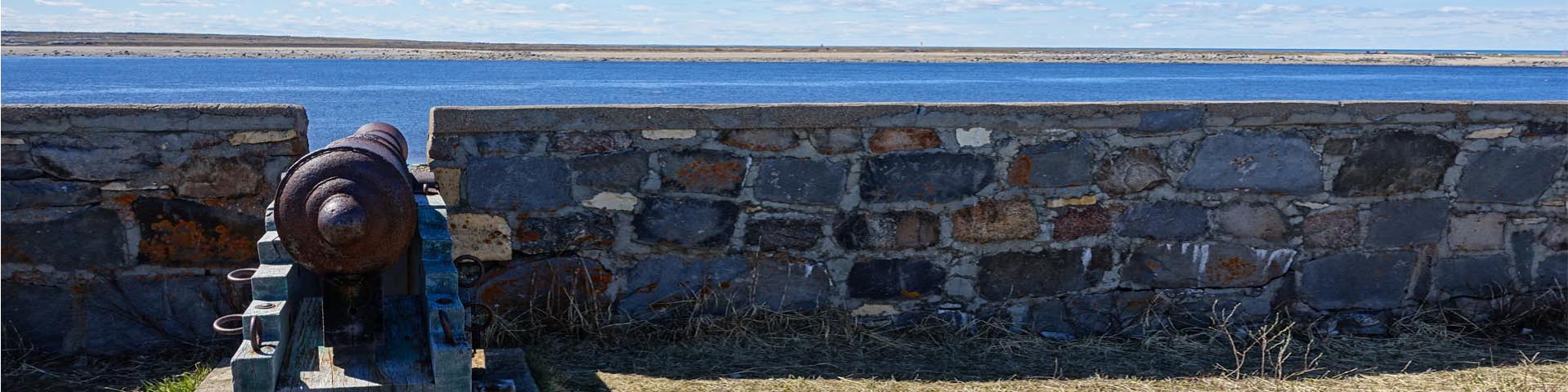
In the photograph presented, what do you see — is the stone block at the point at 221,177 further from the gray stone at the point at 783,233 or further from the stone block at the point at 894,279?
the stone block at the point at 894,279

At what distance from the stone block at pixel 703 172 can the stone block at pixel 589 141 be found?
0.54 feet

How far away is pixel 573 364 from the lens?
4.00m

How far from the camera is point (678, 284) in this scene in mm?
4297

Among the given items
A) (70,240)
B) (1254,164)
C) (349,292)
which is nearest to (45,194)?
(70,240)

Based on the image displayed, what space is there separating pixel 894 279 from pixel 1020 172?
592 mm

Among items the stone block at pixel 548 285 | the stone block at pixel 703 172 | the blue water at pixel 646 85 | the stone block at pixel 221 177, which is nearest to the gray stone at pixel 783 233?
the stone block at pixel 703 172

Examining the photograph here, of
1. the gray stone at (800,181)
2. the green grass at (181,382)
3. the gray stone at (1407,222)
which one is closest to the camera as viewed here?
the green grass at (181,382)

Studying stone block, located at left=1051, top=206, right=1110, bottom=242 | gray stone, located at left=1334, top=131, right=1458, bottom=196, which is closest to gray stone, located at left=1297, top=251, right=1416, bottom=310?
gray stone, located at left=1334, top=131, right=1458, bottom=196

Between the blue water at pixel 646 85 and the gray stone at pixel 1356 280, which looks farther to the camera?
the blue water at pixel 646 85

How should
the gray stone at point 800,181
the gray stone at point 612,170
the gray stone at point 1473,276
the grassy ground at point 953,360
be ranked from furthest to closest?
the gray stone at point 1473,276
the gray stone at point 800,181
the gray stone at point 612,170
the grassy ground at point 953,360

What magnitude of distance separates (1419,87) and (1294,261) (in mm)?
45389

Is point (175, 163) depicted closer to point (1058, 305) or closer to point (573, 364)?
point (573, 364)

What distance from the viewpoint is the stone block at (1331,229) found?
452 cm

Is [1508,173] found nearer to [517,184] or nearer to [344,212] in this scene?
[517,184]
